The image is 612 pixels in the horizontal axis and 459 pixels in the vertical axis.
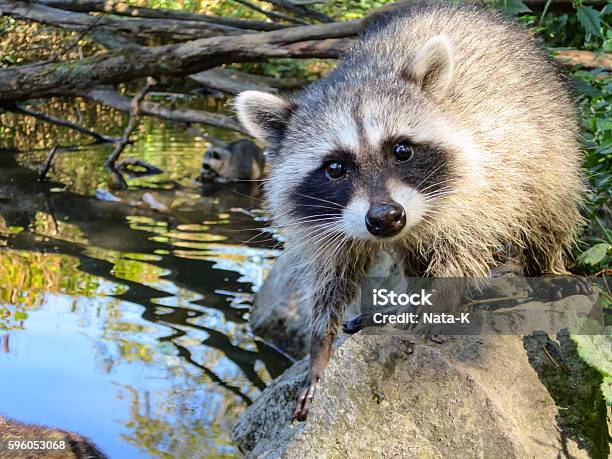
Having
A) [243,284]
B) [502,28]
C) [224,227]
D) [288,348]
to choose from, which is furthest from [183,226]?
[502,28]

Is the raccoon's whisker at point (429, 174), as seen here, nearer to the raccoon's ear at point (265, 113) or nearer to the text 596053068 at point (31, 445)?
the raccoon's ear at point (265, 113)

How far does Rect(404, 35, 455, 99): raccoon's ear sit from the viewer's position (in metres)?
3.38

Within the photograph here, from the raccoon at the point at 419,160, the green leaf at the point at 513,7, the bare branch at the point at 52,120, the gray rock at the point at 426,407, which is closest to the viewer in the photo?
the gray rock at the point at 426,407

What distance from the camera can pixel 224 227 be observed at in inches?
311

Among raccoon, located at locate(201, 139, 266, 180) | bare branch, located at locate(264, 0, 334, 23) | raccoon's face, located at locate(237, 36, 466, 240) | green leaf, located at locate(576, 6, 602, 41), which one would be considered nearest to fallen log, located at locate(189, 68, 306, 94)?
bare branch, located at locate(264, 0, 334, 23)

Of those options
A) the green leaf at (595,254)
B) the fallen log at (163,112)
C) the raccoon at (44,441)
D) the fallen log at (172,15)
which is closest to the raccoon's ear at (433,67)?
the green leaf at (595,254)

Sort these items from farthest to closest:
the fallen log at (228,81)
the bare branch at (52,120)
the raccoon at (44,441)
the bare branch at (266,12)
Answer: the bare branch at (52,120)
the fallen log at (228,81)
the bare branch at (266,12)
the raccoon at (44,441)

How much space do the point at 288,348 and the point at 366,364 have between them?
2.32 m

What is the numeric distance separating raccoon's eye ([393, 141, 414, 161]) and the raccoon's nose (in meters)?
0.32

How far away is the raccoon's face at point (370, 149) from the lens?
123 inches

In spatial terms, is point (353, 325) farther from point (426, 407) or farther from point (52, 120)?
point (52, 120)

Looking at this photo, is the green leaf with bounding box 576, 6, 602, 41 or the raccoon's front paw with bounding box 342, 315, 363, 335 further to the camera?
the green leaf with bounding box 576, 6, 602, 41

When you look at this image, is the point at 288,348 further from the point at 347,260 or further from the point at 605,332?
the point at 605,332

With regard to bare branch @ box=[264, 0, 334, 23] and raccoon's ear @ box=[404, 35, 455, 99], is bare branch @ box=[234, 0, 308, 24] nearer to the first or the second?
bare branch @ box=[264, 0, 334, 23]
